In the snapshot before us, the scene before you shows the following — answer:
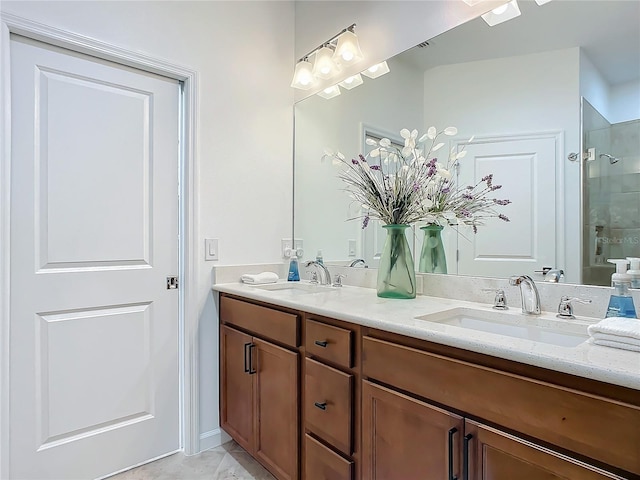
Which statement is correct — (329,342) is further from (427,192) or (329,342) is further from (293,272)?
(293,272)

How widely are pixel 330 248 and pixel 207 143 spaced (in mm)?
900

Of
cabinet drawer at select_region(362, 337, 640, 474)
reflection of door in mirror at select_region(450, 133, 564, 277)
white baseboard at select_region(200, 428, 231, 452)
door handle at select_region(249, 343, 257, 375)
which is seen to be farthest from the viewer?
white baseboard at select_region(200, 428, 231, 452)

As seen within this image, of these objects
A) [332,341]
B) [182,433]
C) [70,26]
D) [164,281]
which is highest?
[70,26]

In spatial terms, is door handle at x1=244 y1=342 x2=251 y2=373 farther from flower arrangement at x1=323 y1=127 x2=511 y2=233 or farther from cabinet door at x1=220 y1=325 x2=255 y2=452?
flower arrangement at x1=323 y1=127 x2=511 y2=233

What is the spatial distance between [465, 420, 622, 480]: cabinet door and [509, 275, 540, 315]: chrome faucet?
20.8 inches

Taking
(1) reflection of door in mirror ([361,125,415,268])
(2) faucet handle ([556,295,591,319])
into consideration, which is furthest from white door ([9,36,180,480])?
(2) faucet handle ([556,295,591,319])

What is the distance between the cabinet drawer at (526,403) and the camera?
711 millimetres

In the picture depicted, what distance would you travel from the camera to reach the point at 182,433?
2014 millimetres

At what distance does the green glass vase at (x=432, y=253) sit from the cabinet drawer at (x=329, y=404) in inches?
26.3

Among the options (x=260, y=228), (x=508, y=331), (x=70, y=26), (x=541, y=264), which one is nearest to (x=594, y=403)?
(x=508, y=331)

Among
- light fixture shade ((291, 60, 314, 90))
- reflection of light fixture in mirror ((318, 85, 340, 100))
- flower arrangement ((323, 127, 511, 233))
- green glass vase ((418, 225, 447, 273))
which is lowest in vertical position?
green glass vase ((418, 225, 447, 273))

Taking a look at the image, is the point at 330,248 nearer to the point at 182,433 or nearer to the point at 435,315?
the point at 435,315

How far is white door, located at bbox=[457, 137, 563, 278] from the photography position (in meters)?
1.38

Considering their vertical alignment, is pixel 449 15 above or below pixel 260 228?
above
